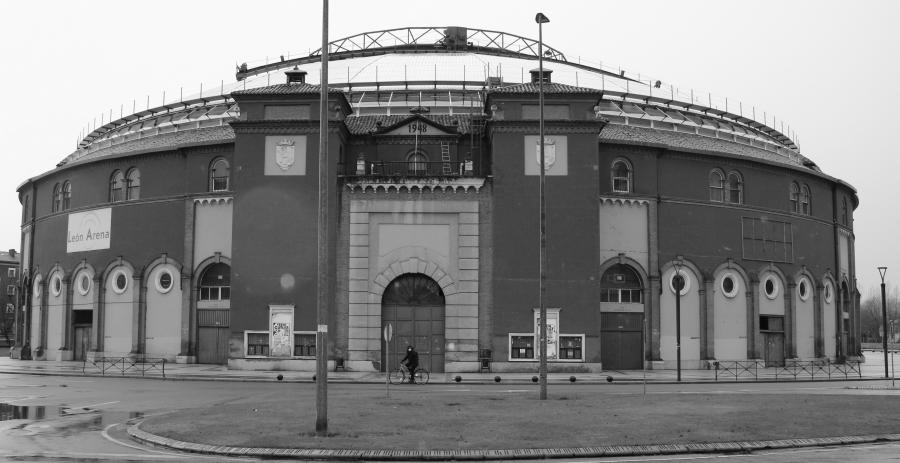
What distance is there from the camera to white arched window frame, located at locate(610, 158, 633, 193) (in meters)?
53.4

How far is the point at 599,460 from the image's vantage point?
17.2 metres

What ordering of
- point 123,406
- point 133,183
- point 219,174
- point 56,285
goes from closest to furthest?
point 123,406, point 219,174, point 133,183, point 56,285

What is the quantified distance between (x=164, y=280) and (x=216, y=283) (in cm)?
362

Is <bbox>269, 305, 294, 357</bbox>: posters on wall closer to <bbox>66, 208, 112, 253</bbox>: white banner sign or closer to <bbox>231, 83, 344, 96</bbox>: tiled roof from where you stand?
<bbox>231, 83, 344, 96</bbox>: tiled roof

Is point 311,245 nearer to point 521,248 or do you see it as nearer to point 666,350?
point 521,248

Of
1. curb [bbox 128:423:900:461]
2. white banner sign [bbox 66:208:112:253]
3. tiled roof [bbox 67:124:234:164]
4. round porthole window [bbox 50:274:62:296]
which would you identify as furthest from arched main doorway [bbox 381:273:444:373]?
curb [bbox 128:423:900:461]

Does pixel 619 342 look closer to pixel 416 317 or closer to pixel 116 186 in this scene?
pixel 416 317

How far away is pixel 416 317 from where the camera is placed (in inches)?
1905

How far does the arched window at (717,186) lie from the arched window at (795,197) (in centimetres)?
678

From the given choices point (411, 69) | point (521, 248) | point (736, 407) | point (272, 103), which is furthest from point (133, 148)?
point (736, 407)

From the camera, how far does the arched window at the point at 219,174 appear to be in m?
54.9

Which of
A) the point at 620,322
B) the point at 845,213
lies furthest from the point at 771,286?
the point at 845,213

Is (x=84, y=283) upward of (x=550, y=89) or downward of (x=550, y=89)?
downward

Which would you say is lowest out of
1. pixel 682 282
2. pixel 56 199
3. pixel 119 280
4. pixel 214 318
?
pixel 214 318
